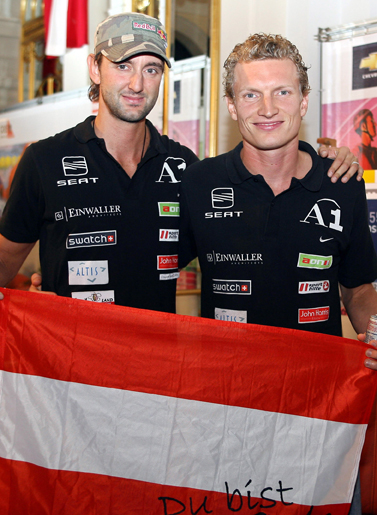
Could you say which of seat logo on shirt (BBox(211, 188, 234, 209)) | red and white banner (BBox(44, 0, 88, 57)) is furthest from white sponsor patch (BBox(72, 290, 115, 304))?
red and white banner (BBox(44, 0, 88, 57))

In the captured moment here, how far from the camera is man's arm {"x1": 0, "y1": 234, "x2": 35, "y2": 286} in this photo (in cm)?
198

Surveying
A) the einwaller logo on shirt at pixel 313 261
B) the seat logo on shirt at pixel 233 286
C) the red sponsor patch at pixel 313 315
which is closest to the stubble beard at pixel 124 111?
the seat logo on shirt at pixel 233 286

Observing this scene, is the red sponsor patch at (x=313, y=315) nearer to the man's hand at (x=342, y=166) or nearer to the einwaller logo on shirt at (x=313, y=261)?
the einwaller logo on shirt at (x=313, y=261)

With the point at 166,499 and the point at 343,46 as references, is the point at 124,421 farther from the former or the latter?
the point at 343,46

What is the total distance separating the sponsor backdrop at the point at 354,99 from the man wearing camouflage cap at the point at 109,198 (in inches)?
66.6

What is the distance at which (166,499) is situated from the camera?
1.53m

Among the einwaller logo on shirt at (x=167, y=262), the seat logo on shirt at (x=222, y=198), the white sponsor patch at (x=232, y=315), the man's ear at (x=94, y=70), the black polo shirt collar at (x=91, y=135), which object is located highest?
the man's ear at (x=94, y=70)

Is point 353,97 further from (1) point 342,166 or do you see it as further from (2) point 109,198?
(2) point 109,198

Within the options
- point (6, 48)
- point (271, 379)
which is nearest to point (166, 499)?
point (271, 379)

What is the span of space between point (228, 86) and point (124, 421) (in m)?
1.13

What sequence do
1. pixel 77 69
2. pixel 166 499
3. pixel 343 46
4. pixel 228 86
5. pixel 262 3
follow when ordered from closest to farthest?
pixel 166 499 < pixel 228 86 < pixel 343 46 < pixel 262 3 < pixel 77 69

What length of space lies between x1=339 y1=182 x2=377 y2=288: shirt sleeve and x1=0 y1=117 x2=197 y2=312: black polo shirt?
2.04ft

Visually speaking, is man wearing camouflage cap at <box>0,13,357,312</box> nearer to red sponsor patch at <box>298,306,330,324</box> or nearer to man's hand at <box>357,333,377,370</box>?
red sponsor patch at <box>298,306,330,324</box>

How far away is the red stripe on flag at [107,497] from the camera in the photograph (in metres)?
1.53
